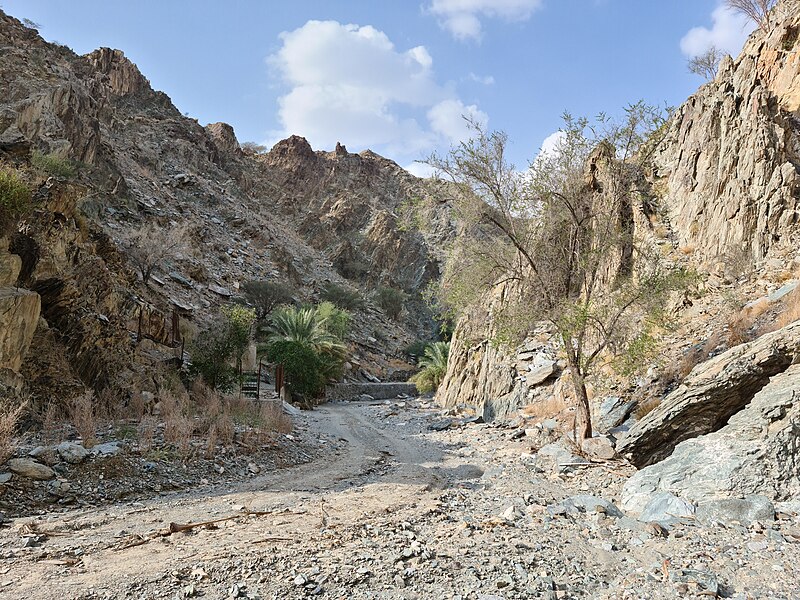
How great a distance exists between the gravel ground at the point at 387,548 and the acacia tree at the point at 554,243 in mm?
3393

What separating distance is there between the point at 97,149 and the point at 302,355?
78.4 feet

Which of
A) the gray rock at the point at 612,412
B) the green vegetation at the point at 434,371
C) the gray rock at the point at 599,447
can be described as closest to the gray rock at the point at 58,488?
the gray rock at the point at 599,447

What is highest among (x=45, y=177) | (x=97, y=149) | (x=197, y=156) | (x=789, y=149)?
(x=197, y=156)

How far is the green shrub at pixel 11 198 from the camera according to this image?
31.3 ft

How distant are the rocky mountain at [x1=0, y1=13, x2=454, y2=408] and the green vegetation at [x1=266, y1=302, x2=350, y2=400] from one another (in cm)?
421

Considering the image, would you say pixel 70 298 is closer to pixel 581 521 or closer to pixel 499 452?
pixel 499 452

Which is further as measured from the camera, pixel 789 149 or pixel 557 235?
pixel 789 149

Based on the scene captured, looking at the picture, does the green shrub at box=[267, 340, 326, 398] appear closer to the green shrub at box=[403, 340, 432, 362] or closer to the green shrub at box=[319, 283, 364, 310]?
the green shrub at box=[403, 340, 432, 362]

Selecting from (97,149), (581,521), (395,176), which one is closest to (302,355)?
(581,521)

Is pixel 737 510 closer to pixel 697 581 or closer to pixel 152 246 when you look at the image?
pixel 697 581

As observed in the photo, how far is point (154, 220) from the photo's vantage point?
1348 inches

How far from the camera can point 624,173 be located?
10.7 meters

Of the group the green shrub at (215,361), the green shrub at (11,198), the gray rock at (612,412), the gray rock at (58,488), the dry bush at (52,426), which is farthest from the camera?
the green shrub at (215,361)

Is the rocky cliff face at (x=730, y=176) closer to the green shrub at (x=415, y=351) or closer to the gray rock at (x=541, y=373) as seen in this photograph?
the gray rock at (x=541, y=373)
